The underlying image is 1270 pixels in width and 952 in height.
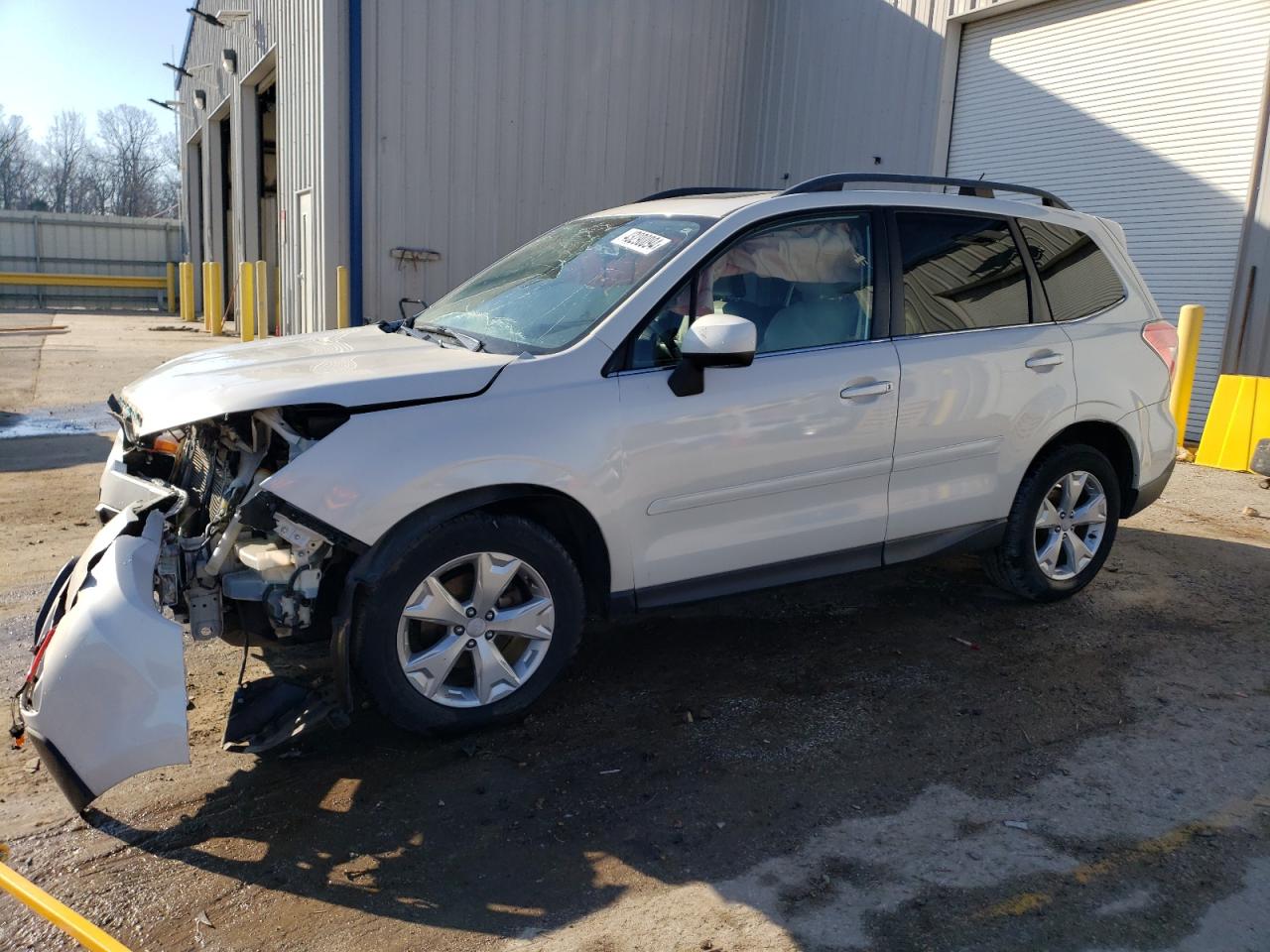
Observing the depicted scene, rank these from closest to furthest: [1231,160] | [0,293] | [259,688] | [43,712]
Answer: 1. [43,712]
2. [259,688]
3. [1231,160]
4. [0,293]

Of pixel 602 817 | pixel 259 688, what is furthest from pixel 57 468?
pixel 602 817

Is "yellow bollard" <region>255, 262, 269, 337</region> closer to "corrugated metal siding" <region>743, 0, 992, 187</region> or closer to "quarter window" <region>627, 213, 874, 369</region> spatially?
"corrugated metal siding" <region>743, 0, 992, 187</region>

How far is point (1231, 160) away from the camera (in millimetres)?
8992

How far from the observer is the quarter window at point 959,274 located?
442 cm

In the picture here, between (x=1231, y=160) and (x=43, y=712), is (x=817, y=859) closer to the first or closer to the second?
(x=43, y=712)

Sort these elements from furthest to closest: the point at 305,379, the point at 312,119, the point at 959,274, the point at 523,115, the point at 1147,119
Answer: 1. the point at 523,115
2. the point at 312,119
3. the point at 1147,119
4. the point at 959,274
5. the point at 305,379

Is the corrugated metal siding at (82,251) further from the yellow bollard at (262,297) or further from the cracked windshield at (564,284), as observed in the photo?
the cracked windshield at (564,284)

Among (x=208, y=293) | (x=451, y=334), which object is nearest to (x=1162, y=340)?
(x=451, y=334)

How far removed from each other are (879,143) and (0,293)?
1078 inches

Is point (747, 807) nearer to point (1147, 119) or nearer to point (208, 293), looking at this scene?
point (1147, 119)

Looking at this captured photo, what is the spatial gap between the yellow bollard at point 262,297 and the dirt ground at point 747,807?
12540mm

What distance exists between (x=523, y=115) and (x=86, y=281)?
74.8 ft

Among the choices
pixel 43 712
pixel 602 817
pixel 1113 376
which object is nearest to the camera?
pixel 43 712

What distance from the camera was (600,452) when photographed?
3.60 metres
